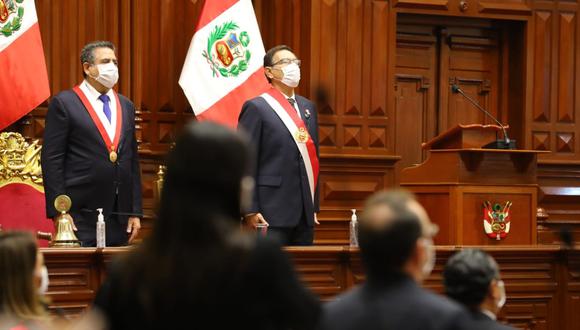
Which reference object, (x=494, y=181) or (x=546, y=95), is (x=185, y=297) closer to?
(x=494, y=181)

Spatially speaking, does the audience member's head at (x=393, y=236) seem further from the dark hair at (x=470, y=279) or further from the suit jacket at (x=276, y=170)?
the suit jacket at (x=276, y=170)

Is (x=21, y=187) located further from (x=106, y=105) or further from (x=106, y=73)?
(x=106, y=73)

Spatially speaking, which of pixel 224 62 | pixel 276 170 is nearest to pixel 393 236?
pixel 276 170

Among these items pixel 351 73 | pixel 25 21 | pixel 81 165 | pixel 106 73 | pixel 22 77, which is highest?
pixel 25 21

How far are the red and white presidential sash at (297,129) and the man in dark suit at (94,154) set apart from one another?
775mm

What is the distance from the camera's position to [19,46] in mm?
6980

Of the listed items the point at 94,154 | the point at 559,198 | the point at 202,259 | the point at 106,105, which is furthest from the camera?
the point at 559,198

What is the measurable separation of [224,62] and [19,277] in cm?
527

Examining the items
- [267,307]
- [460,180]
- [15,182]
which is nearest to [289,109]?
[460,180]

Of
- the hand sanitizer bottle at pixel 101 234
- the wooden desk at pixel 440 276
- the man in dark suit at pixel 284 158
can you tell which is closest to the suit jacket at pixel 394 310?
the wooden desk at pixel 440 276

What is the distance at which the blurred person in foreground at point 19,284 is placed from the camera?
2.49 metres

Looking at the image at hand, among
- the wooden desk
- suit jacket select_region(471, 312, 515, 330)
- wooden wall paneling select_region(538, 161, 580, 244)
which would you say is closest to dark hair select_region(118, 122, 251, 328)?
suit jacket select_region(471, 312, 515, 330)

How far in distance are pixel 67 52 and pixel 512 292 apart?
348cm

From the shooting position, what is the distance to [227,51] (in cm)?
775
